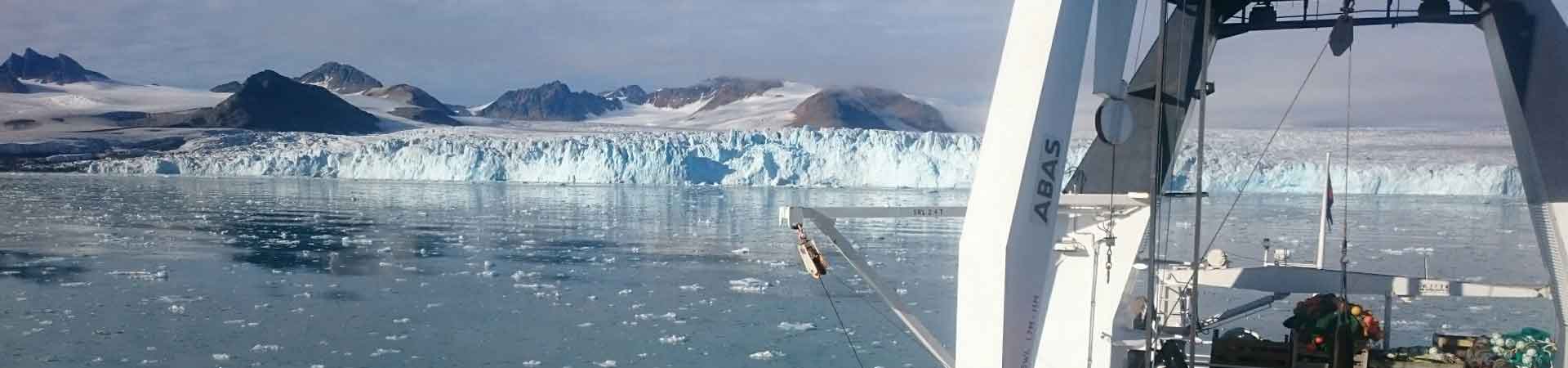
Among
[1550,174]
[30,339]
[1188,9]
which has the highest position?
[1188,9]

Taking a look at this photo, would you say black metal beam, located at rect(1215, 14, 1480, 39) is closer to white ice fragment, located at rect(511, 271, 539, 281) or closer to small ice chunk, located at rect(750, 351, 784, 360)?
small ice chunk, located at rect(750, 351, 784, 360)

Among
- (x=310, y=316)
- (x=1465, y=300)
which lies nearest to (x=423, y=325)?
(x=310, y=316)

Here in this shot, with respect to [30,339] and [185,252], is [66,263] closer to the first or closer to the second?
[185,252]

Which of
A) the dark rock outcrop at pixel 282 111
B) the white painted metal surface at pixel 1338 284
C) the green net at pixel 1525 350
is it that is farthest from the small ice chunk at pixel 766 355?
the dark rock outcrop at pixel 282 111

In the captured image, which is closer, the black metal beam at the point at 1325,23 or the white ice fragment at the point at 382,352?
the black metal beam at the point at 1325,23

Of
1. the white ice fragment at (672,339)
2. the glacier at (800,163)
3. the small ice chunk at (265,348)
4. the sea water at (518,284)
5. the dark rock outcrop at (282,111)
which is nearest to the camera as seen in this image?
the small ice chunk at (265,348)

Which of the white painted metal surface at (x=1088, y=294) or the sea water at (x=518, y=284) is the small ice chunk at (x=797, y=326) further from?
the white painted metal surface at (x=1088, y=294)

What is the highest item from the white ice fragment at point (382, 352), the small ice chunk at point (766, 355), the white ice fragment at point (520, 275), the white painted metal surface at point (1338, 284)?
the white painted metal surface at point (1338, 284)
